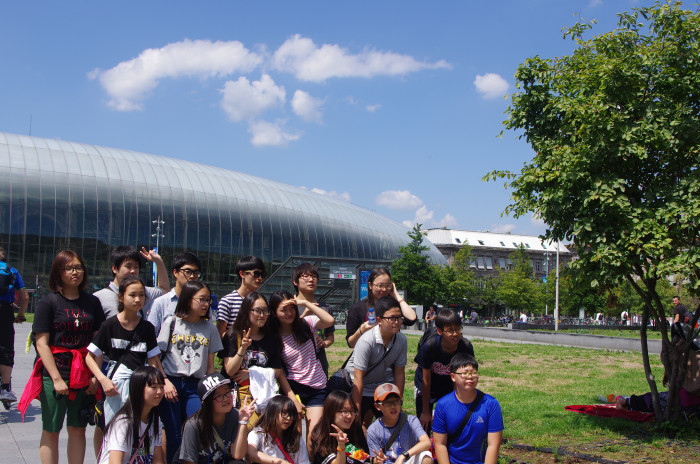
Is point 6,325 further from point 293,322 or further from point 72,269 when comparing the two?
point 293,322

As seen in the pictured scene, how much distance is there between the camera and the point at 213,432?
14.2 feet

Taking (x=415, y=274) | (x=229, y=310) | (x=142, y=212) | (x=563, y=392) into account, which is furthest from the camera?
(x=415, y=274)

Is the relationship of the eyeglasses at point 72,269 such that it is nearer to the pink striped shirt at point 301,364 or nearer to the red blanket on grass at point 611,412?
the pink striped shirt at point 301,364

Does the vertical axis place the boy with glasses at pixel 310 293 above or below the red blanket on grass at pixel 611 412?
above

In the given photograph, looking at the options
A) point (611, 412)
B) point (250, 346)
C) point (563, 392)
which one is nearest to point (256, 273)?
point (250, 346)

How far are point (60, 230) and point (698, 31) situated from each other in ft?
141

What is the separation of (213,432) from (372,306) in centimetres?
199

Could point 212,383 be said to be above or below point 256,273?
below

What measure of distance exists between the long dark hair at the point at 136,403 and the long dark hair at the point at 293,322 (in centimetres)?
115

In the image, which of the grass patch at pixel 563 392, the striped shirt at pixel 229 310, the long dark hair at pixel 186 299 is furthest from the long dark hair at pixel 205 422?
the grass patch at pixel 563 392

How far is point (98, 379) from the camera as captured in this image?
4410 mm

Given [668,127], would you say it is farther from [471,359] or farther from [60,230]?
[60,230]

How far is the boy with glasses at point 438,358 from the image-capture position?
5.25 meters

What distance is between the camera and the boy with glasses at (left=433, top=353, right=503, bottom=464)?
464 centimetres
